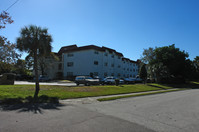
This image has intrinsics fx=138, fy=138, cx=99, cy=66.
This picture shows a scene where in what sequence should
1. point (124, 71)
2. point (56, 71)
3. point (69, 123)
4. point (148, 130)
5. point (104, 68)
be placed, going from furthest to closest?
1. point (124, 71)
2. point (56, 71)
3. point (104, 68)
4. point (69, 123)
5. point (148, 130)

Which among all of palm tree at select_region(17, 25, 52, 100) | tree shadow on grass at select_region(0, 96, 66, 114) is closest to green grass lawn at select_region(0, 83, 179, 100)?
palm tree at select_region(17, 25, 52, 100)

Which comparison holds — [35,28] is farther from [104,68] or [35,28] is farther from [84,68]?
[104,68]

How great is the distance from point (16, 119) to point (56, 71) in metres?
49.1

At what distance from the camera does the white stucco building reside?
43.8 m

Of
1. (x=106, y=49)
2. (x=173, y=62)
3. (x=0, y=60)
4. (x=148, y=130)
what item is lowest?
(x=148, y=130)

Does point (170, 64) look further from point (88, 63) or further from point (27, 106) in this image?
point (27, 106)

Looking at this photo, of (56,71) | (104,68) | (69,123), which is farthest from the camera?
(56,71)

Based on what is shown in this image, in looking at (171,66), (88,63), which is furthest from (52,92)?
(171,66)

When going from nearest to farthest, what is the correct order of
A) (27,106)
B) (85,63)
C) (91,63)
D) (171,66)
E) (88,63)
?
(27,106) < (171,66) < (91,63) < (88,63) < (85,63)

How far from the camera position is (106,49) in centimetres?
4803

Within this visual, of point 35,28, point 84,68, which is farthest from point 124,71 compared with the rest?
point 35,28

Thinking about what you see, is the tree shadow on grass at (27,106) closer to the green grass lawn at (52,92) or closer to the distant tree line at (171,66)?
the green grass lawn at (52,92)

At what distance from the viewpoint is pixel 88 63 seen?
4372 cm

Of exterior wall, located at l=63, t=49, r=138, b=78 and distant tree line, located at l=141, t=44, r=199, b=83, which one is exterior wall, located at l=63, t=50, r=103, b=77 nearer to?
exterior wall, located at l=63, t=49, r=138, b=78
